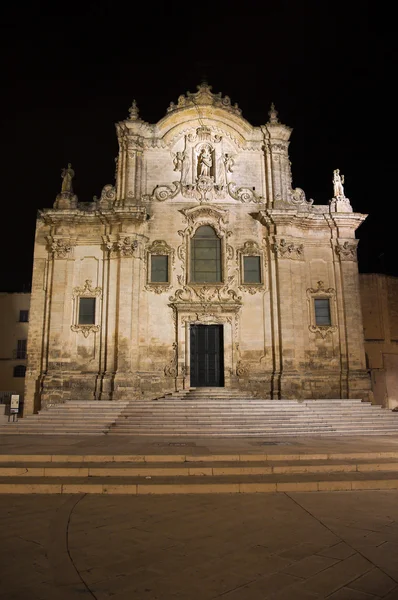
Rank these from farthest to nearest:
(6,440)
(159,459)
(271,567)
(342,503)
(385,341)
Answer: (385,341)
(6,440)
(159,459)
(342,503)
(271,567)

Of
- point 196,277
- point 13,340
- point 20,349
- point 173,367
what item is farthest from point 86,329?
point 13,340

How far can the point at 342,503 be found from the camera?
264 inches

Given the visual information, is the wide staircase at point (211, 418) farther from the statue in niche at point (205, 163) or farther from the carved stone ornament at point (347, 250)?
the statue in niche at point (205, 163)

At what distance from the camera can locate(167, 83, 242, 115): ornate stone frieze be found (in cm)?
2199

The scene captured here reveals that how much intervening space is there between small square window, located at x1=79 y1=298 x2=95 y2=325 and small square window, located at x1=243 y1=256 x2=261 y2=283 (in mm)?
7040

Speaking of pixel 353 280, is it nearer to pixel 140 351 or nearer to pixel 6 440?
pixel 140 351

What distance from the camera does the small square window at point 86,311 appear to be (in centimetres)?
2027

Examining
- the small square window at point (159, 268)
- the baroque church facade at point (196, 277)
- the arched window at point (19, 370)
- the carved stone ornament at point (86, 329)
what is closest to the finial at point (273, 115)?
the baroque church facade at point (196, 277)

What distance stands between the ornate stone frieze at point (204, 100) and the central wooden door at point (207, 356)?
424 inches

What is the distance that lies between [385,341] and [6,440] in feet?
75.2

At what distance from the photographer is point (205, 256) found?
21.0m

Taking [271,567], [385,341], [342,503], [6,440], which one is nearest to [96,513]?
[271,567]

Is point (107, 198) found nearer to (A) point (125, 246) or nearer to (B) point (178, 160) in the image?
(A) point (125, 246)

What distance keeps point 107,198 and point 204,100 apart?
22.2 feet
